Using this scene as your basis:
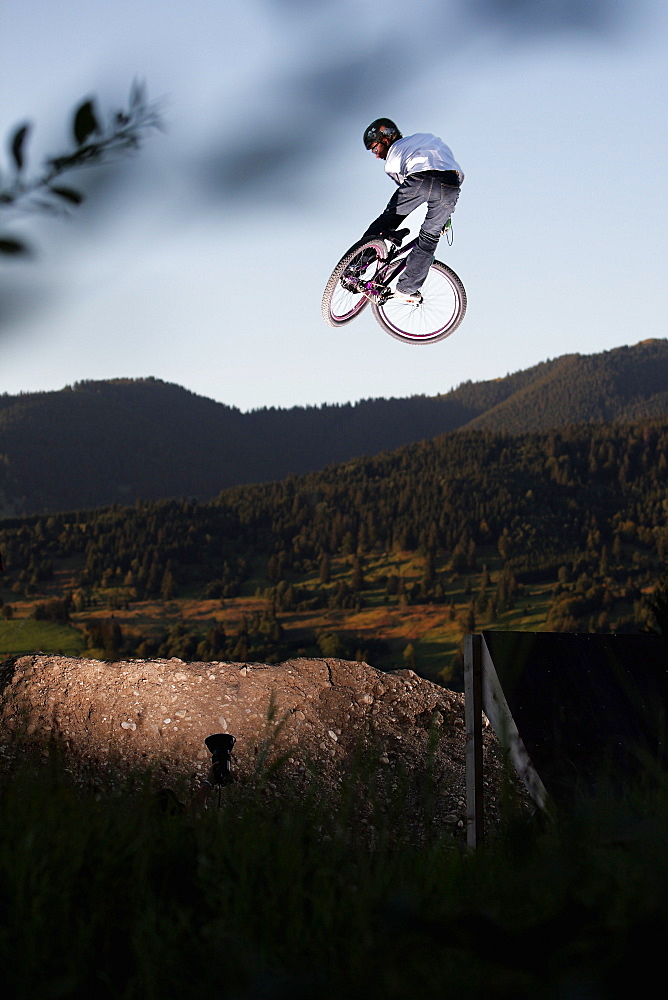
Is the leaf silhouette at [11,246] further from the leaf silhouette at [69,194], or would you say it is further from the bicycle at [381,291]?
the bicycle at [381,291]

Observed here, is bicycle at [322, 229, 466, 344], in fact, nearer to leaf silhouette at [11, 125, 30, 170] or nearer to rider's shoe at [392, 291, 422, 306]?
rider's shoe at [392, 291, 422, 306]

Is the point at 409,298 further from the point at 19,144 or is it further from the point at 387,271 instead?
the point at 19,144

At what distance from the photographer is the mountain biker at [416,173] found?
5.82 metres

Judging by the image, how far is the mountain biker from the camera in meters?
5.82

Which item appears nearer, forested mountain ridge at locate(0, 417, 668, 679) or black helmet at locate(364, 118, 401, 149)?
black helmet at locate(364, 118, 401, 149)

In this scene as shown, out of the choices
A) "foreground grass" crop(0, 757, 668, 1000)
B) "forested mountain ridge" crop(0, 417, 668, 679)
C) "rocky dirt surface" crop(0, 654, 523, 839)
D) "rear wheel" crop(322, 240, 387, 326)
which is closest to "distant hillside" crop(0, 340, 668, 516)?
"forested mountain ridge" crop(0, 417, 668, 679)

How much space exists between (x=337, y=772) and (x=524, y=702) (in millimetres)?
7370

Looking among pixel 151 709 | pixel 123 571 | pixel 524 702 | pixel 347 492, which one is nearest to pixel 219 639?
pixel 123 571

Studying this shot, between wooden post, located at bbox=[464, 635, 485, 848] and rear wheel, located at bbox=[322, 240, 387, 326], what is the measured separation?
3.24 m

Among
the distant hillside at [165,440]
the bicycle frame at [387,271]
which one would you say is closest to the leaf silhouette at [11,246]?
the bicycle frame at [387,271]

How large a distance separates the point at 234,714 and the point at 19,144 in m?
A: 13.4

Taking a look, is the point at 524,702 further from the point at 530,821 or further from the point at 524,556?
the point at 524,556

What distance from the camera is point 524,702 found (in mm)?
6551

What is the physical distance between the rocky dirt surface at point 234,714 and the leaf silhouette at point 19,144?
11988mm
